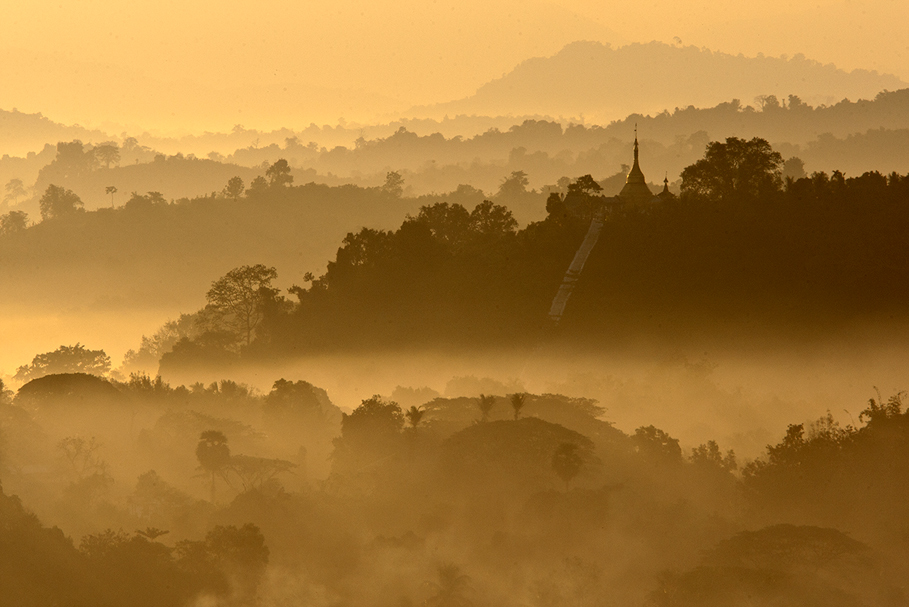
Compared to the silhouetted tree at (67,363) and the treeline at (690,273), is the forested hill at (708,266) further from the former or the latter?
the silhouetted tree at (67,363)

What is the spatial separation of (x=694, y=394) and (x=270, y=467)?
119ft

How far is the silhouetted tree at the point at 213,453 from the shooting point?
82.2m

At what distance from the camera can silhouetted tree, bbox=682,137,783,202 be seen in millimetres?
114500

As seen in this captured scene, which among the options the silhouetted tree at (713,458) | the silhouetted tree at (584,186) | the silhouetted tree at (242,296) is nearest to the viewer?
the silhouetted tree at (713,458)

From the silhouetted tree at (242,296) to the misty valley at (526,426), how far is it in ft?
1.23

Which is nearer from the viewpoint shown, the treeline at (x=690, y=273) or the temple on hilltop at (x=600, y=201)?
the treeline at (x=690, y=273)

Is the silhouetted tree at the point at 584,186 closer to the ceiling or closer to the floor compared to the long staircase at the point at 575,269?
closer to the ceiling

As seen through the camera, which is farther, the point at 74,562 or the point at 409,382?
Answer: the point at 409,382

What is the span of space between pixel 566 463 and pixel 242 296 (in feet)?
230

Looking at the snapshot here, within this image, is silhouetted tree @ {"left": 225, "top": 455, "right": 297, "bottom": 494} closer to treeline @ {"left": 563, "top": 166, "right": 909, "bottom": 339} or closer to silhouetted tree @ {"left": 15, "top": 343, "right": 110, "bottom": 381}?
treeline @ {"left": 563, "top": 166, "right": 909, "bottom": 339}

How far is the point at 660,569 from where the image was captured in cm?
6862

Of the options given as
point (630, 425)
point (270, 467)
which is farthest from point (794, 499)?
point (270, 467)

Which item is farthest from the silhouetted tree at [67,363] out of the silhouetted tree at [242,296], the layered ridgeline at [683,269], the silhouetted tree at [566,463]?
the silhouetted tree at [566,463]

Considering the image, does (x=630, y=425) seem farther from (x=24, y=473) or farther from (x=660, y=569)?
(x=24, y=473)
